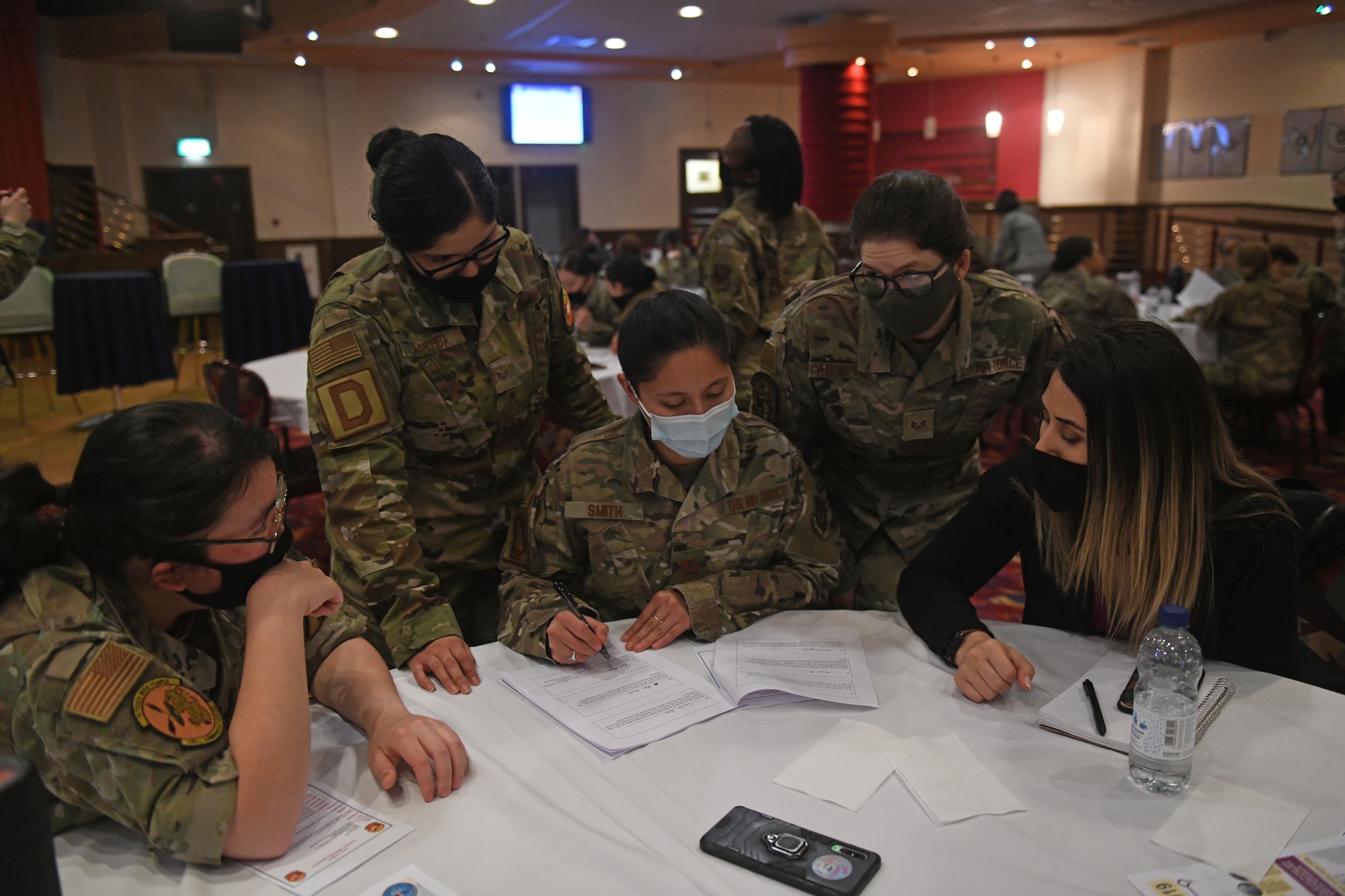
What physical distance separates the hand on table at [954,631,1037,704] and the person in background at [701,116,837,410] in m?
2.09

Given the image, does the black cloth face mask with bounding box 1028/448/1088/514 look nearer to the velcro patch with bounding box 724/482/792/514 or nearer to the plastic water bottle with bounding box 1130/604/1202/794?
the plastic water bottle with bounding box 1130/604/1202/794

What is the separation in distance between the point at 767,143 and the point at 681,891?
9.44 ft

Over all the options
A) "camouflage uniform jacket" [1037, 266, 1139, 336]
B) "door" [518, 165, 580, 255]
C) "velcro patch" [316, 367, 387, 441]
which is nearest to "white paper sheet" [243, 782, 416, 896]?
"velcro patch" [316, 367, 387, 441]

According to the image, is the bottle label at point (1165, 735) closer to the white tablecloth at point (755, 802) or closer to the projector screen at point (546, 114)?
the white tablecloth at point (755, 802)

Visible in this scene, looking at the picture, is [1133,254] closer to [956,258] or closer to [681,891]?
[956,258]

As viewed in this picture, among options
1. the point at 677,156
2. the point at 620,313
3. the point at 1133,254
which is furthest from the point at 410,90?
the point at 1133,254

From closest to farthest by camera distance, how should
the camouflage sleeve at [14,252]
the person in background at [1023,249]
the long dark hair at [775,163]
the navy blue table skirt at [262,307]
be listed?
the long dark hair at [775,163] < the camouflage sleeve at [14,252] < the navy blue table skirt at [262,307] < the person in background at [1023,249]

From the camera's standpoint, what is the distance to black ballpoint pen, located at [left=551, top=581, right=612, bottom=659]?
4.91 feet

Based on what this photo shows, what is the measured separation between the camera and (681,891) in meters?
0.97

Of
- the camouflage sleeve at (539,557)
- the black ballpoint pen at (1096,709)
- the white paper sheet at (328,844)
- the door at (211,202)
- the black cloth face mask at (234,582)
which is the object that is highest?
the door at (211,202)

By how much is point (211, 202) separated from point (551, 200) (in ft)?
14.0

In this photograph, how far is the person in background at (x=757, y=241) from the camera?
135 inches

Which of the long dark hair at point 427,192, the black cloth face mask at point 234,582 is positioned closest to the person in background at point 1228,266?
the long dark hair at point 427,192

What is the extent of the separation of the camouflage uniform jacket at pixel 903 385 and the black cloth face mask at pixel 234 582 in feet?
4.03
